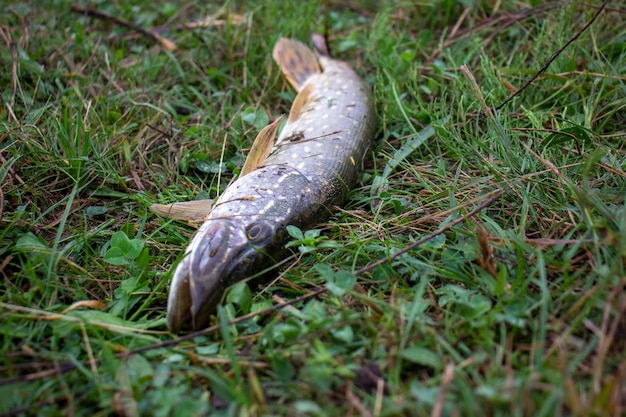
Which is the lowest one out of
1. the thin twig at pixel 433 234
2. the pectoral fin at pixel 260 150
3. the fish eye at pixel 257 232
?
the thin twig at pixel 433 234

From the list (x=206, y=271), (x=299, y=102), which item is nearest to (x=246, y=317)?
(x=206, y=271)

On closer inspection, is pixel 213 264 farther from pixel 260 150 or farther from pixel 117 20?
pixel 117 20

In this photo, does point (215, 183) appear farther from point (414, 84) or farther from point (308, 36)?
point (308, 36)

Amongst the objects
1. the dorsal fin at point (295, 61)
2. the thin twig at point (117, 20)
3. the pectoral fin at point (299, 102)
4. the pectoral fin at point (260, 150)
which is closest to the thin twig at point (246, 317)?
the pectoral fin at point (260, 150)

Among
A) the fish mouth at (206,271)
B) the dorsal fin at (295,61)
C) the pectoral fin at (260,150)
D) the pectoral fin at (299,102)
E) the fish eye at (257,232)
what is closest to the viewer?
the fish mouth at (206,271)

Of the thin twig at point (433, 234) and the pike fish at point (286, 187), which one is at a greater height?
the pike fish at point (286, 187)

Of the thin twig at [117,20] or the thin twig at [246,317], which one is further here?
the thin twig at [117,20]

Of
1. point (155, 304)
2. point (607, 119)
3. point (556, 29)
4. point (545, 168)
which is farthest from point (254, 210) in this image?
point (556, 29)

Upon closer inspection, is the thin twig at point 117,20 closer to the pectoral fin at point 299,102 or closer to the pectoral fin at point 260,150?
the pectoral fin at point 299,102
